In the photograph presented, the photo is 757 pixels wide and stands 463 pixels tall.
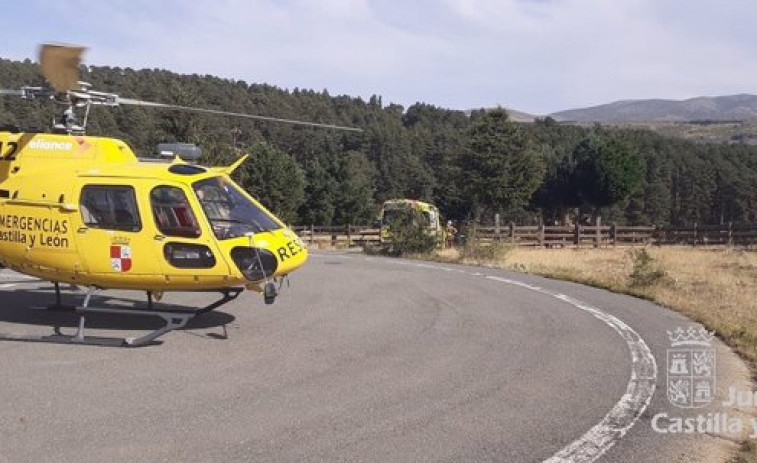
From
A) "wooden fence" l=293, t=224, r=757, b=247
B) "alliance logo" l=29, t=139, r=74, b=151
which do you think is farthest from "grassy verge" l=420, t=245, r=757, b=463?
"wooden fence" l=293, t=224, r=757, b=247

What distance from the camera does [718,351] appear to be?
8984mm

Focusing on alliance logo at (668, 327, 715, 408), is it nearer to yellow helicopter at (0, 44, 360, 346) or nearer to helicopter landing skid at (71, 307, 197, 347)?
yellow helicopter at (0, 44, 360, 346)

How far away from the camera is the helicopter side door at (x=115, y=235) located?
9086 millimetres

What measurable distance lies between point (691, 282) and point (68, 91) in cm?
1467

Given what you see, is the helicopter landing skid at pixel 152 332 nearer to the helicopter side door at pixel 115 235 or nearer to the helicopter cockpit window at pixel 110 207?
the helicopter side door at pixel 115 235

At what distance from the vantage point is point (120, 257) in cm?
912

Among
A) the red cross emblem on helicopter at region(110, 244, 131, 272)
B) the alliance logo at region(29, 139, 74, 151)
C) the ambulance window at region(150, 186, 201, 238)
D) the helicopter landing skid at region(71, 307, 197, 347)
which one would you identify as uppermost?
the alliance logo at region(29, 139, 74, 151)

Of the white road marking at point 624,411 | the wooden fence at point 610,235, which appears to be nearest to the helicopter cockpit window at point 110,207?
the white road marking at point 624,411

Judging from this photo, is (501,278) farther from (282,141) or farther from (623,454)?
(282,141)

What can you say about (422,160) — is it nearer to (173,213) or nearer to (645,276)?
(645,276)

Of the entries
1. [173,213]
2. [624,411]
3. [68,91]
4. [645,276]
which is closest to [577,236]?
[645,276]

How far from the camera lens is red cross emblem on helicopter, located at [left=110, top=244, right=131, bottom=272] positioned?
9094mm

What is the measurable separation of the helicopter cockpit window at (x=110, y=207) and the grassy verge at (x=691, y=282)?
723cm

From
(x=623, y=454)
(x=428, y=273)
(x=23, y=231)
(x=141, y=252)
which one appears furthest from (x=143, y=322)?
(x=428, y=273)
